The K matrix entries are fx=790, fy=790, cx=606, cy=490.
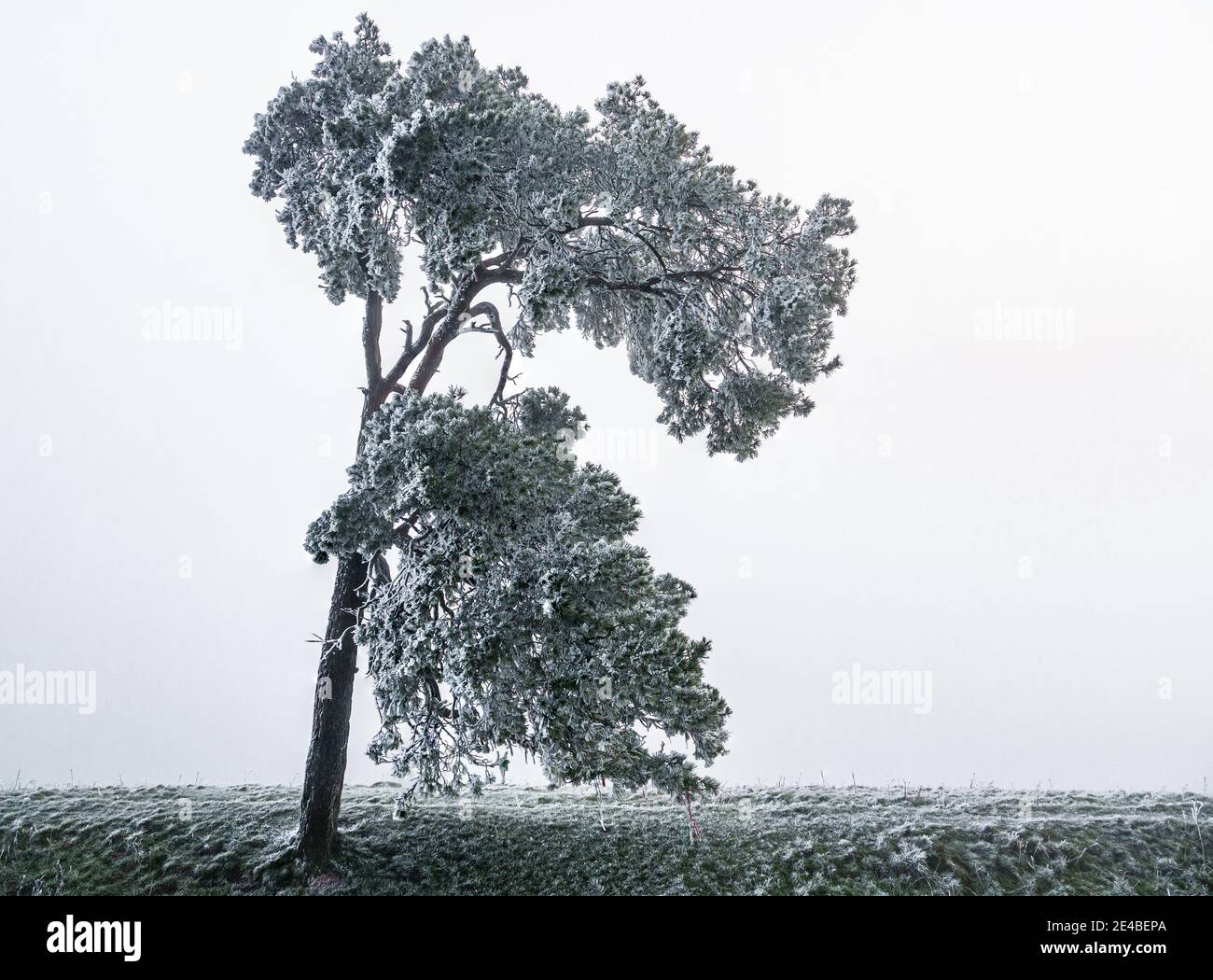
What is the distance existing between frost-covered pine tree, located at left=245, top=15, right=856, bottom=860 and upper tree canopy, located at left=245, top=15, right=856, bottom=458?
1.6 inches

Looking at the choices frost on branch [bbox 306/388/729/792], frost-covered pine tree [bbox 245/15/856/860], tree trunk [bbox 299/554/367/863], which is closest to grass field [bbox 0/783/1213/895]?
tree trunk [bbox 299/554/367/863]

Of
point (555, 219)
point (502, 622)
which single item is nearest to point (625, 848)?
point (502, 622)

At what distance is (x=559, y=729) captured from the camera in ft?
30.8

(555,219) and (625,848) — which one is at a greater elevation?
(555,219)

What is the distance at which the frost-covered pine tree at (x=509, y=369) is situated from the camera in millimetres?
9422

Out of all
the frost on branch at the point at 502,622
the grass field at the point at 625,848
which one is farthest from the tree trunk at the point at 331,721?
the frost on branch at the point at 502,622

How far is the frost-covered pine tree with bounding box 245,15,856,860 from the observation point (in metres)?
9.42

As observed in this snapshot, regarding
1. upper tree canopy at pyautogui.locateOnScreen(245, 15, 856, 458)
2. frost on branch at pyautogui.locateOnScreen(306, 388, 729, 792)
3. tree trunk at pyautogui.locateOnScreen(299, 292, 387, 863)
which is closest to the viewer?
frost on branch at pyautogui.locateOnScreen(306, 388, 729, 792)

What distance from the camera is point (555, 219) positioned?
11.0 meters

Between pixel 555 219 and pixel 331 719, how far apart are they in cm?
833

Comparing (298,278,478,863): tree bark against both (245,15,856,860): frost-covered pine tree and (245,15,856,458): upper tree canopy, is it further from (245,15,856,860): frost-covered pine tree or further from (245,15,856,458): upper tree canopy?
(245,15,856,458): upper tree canopy

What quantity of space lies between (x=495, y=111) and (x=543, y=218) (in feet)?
4.99

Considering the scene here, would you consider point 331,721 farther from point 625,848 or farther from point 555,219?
point 555,219

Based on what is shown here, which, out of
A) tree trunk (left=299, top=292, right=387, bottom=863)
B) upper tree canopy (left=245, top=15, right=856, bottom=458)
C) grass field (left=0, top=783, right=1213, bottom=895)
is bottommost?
grass field (left=0, top=783, right=1213, bottom=895)
